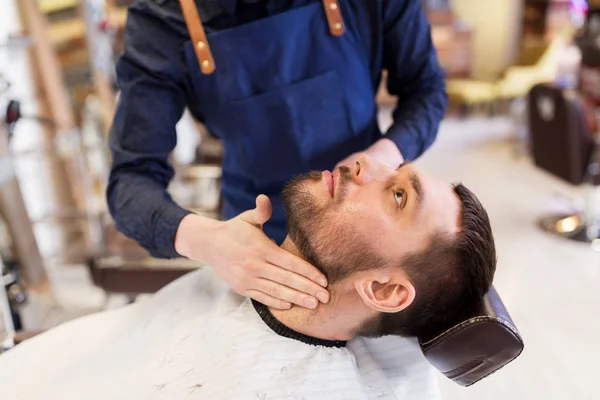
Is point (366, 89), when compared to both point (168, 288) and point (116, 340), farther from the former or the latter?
point (116, 340)

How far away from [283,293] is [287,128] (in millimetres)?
377

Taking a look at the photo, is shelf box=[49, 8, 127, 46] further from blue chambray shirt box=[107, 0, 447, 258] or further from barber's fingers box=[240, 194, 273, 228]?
barber's fingers box=[240, 194, 273, 228]

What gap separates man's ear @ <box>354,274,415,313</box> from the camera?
3.10 ft

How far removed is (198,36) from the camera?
1045 mm

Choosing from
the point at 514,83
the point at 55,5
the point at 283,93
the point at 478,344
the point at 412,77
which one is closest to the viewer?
the point at 478,344

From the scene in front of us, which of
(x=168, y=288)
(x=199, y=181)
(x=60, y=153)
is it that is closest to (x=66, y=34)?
(x=60, y=153)

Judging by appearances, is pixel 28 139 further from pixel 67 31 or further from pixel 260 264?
pixel 260 264

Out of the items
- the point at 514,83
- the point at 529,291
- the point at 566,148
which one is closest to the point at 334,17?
the point at 529,291

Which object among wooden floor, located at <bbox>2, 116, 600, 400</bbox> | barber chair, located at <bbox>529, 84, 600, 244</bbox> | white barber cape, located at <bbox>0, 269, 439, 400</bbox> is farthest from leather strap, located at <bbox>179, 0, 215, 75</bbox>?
barber chair, located at <bbox>529, 84, 600, 244</bbox>

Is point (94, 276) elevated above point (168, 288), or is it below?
below

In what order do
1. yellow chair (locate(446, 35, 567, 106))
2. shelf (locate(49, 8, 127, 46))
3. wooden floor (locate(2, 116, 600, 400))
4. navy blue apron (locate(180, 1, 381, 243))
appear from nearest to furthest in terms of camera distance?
1. navy blue apron (locate(180, 1, 381, 243))
2. wooden floor (locate(2, 116, 600, 400))
3. shelf (locate(49, 8, 127, 46))
4. yellow chair (locate(446, 35, 567, 106))

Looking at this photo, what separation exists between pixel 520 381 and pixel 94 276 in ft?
5.51

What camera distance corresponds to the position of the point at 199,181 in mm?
3928

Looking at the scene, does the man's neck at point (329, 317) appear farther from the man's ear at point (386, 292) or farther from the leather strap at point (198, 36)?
the leather strap at point (198, 36)
